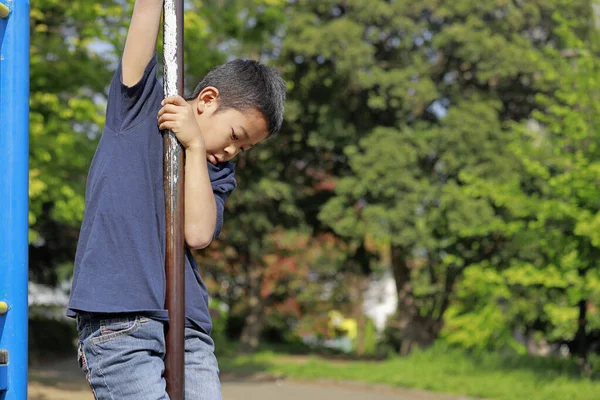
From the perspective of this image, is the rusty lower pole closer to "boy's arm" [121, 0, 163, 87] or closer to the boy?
the boy

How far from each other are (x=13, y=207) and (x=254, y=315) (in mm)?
19907

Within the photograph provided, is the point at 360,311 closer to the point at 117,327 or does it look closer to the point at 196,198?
the point at 196,198

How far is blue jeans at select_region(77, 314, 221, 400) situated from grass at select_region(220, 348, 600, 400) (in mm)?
9220

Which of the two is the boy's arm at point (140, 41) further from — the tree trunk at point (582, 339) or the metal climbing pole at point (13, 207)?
the tree trunk at point (582, 339)

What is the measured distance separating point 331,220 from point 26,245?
16.8 metres

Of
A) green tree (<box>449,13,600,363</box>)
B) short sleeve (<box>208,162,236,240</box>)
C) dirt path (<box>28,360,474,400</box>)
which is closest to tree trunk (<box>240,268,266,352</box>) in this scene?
dirt path (<box>28,360,474,400</box>)

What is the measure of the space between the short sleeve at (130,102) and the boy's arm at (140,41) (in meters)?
0.02

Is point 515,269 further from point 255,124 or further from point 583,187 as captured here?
point 255,124

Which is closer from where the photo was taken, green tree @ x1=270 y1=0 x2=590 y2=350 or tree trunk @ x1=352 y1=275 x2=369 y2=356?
green tree @ x1=270 y1=0 x2=590 y2=350

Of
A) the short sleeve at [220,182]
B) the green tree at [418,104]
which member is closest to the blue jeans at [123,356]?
the short sleeve at [220,182]

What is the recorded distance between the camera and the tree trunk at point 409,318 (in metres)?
20.5

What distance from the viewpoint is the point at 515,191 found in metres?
13.0

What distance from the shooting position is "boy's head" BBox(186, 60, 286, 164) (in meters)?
2.38

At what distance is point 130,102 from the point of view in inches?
89.2
